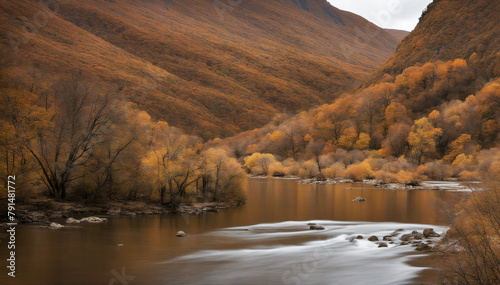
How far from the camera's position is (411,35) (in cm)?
13088

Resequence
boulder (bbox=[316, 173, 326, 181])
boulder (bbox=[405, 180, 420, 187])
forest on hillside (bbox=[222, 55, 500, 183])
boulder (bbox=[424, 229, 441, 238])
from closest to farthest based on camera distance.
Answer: boulder (bbox=[424, 229, 441, 238]) < boulder (bbox=[405, 180, 420, 187]) < forest on hillside (bbox=[222, 55, 500, 183]) < boulder (bbox=[316, 173, 326, 181])

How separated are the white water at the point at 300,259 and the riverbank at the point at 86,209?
865cm

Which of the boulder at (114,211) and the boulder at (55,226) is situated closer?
the boulder at (55,226)

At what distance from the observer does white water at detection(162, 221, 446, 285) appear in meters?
15.7

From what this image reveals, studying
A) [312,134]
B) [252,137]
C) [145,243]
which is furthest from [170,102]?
[145,243]

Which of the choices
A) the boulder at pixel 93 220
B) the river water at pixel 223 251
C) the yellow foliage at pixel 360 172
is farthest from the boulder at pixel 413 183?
the boulder at pixel 93 220

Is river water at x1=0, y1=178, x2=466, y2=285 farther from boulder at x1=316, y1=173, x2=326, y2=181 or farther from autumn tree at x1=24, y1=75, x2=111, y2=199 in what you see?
boulder at x1=316, y1=173, x2=326, y2=181

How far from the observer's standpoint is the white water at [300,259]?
15.7m

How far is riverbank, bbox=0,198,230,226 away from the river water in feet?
5.50

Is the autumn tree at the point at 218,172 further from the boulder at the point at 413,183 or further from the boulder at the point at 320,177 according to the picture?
the boulder at the point at 320,177

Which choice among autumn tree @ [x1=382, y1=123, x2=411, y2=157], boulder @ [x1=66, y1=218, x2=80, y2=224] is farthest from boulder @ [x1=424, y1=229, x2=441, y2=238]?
autumn tree @ [x1=382, y1=123, x2=411, y2=157]

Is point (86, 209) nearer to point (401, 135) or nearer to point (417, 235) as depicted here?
point (417, 235)

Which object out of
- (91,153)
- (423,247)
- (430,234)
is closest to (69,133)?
(91,153)

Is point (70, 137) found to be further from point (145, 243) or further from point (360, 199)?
point (360, 199)
